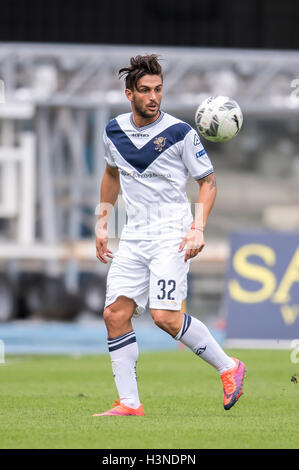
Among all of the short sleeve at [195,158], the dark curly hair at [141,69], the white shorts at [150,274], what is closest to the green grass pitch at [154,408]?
the white shorts at [150,274]

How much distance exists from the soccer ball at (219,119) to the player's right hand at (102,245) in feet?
2.95

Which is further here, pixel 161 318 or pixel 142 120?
pixel 142 120

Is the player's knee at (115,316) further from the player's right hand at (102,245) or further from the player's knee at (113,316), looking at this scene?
the player's right hand at (102,245)

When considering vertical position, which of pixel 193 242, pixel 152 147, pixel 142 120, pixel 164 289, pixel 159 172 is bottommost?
pixel 164 289

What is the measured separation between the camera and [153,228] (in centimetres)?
656

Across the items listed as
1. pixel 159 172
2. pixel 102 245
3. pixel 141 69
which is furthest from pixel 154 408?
pixel 141 69

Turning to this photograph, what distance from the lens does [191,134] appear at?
6527mm

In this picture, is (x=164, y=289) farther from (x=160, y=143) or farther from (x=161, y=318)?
(x=160, y=143)

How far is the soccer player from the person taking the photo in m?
6.46

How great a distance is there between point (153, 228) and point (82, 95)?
58.8ft

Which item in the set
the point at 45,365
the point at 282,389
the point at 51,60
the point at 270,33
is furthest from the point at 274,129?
the point at 282,389

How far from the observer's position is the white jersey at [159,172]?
6520 mm
